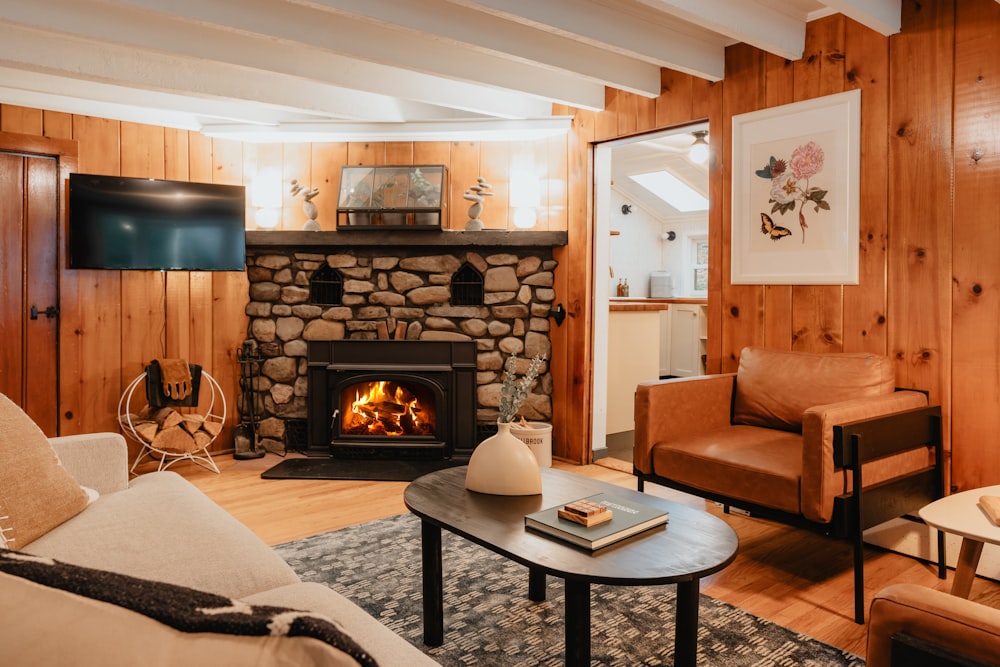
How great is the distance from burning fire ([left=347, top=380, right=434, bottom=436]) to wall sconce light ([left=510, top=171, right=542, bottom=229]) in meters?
1.38

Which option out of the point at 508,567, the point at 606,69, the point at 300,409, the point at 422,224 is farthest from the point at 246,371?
the point at 606,69

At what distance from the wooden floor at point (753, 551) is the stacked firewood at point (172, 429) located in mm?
215

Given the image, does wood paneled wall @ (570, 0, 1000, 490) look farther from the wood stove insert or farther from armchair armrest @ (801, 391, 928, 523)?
the wood stove insert

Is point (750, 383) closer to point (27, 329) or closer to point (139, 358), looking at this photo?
point (139, 358)

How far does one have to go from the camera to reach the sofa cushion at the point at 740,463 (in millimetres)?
2457

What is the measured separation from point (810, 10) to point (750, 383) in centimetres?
174

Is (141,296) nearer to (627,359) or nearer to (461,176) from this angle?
(461,176)

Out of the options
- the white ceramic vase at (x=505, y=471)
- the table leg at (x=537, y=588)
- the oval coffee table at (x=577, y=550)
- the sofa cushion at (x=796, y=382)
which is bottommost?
the table leg at (x=537, y=588)

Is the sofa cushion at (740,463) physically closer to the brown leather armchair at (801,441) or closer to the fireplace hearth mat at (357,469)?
the brown leather armchair at (801,441)

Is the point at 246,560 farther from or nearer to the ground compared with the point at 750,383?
nearer to the ground

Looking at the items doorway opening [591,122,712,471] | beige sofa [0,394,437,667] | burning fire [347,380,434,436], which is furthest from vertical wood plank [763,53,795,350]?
beige sofa [0,394,437,667]

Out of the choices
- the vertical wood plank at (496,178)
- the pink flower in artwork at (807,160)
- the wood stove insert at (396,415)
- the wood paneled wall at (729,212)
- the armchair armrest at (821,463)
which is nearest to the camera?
the armchair armrest at (821,463)

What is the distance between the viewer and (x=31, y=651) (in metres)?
0.46

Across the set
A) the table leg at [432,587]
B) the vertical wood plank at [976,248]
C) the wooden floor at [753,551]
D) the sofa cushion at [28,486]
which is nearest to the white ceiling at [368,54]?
the vertical wood plank at [976,248]
